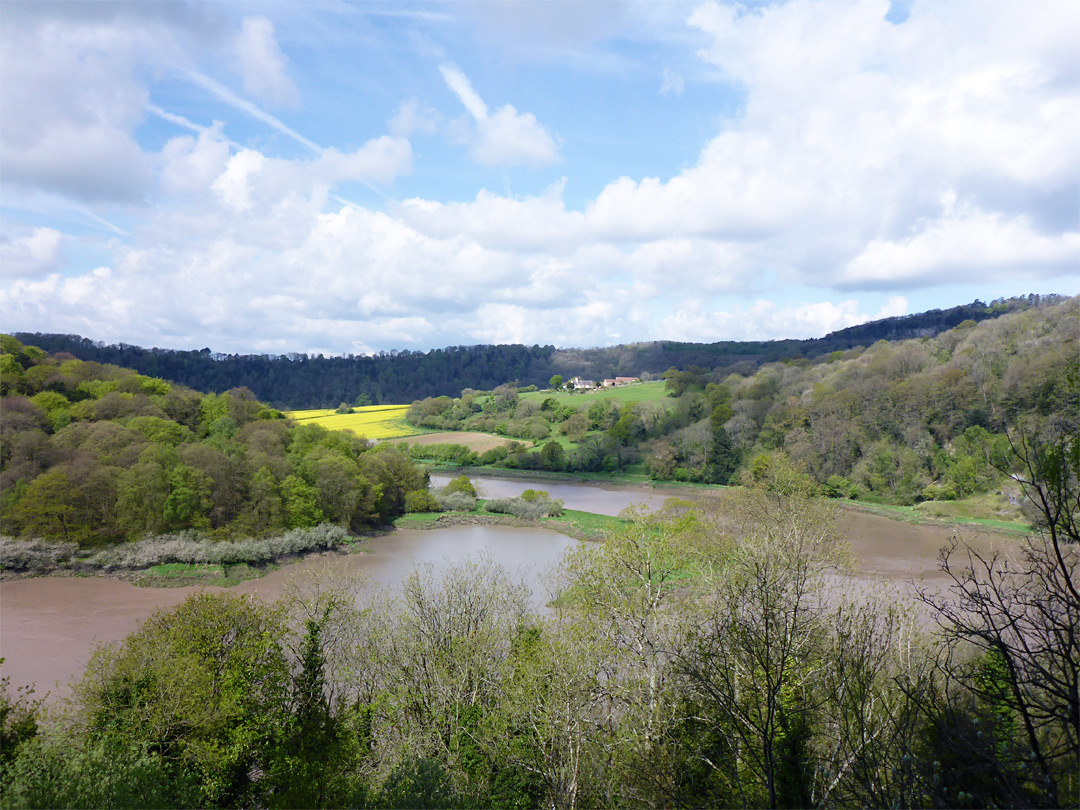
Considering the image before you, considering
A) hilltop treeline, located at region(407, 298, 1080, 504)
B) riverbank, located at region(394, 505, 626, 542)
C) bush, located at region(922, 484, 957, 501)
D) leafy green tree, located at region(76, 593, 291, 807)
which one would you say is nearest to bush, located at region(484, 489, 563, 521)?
riverbank, located at region(394, 505, 626, 542)

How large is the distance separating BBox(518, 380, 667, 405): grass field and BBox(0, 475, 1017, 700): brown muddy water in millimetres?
32267

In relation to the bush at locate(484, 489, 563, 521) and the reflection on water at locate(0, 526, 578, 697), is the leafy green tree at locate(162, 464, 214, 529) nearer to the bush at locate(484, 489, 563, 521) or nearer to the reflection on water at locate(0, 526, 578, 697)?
the reflection on water at locate(0, 526, 578, 697)

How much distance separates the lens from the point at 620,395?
78.8 metres

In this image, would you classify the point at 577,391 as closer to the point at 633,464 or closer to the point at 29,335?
the point at 633,464

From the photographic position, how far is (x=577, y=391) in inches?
3568

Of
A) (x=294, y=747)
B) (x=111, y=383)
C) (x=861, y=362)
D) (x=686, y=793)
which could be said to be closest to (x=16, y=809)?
(x=294, y=747)

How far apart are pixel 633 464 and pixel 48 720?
4913 cm

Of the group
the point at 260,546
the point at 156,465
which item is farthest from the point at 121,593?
the point at 156,465

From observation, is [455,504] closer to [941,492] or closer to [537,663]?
[537,663]

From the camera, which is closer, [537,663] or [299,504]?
[537,663]

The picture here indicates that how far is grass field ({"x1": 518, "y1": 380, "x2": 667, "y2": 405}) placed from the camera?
73731 millimetres

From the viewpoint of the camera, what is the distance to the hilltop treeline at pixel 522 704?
7684 mm

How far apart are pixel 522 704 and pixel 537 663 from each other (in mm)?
718

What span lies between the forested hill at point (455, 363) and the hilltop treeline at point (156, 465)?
32.8 metres
